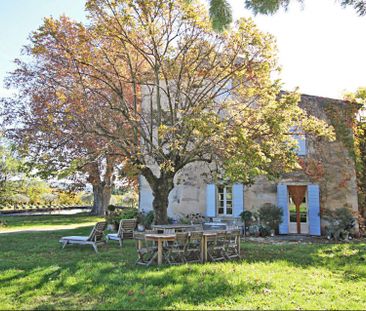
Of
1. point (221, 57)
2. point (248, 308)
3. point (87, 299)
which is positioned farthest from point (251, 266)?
point (221, 57)

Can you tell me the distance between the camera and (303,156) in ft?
48.4

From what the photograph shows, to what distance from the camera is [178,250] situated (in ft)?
25.3

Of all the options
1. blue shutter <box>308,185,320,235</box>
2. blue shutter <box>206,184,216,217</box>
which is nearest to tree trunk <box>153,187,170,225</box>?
blue shutter <box>206,184,216,217</box>

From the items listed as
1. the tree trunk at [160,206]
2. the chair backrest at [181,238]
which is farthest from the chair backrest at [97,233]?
the chair backrest at [181,238]

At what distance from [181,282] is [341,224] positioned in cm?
937

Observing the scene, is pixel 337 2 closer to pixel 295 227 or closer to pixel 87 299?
pixel 87 299

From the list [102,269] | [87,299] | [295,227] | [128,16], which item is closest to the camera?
[87,299]

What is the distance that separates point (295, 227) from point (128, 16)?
1090 cm

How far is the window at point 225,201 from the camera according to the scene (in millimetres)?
15127

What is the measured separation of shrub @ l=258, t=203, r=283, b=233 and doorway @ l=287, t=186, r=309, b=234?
1080mm

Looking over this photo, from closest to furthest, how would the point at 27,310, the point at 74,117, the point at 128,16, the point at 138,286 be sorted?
1. the point at 27,310
2. the point at 138,286
3. the point at 128,16
4. the point at 74,117

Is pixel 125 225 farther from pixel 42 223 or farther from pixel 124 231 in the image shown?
pixel 42 223

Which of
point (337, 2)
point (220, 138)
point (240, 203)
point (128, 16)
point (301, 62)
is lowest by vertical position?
point (240, 203)

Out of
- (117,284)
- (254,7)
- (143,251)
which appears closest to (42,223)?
(143,251)
